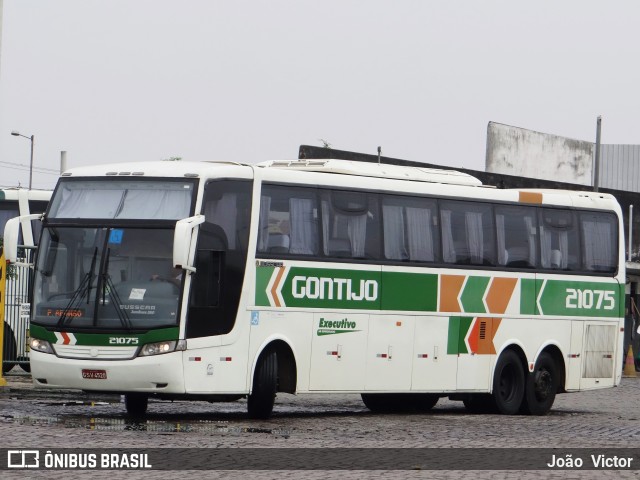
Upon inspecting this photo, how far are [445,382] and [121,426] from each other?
683 cm

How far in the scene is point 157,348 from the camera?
19.1 meters

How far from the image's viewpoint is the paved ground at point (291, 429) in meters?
14.4

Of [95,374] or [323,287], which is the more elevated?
[323,287]

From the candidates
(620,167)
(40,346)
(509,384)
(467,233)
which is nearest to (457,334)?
(467,233)

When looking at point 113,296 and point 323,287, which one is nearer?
point 113,296

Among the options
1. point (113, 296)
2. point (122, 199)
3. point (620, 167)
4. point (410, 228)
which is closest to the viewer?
point (113, 296)

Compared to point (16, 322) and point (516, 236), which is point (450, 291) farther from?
point (16, 322)

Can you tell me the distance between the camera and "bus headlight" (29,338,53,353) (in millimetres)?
19594

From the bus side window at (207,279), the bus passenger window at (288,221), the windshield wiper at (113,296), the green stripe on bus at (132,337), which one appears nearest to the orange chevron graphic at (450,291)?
the bus passenger window at (288,221)

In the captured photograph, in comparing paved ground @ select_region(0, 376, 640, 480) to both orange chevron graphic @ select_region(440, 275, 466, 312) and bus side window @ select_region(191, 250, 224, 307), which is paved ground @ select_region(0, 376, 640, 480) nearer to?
bus side window @ select_region(191, 250, 224, 307)

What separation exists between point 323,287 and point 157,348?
3.11 meters

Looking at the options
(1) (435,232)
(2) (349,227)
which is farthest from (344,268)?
(1) (435,232)

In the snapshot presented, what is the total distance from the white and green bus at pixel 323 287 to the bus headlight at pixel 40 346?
0.02m

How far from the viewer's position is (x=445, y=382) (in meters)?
23.4
